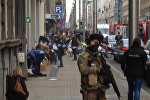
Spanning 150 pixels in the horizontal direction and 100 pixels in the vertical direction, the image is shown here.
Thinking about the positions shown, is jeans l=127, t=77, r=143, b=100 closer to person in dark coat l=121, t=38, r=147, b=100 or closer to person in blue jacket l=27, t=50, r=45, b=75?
person in dark coat l=121, t=38, r=147, b=100

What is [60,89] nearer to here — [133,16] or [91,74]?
[133,16]

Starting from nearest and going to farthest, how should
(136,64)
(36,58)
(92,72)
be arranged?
(92,72) → (136,64) → (36,58)

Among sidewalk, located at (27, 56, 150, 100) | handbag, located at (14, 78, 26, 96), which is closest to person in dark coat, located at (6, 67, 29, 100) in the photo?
handbag, located at (14, 78, 26, 96)

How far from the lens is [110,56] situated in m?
29.3

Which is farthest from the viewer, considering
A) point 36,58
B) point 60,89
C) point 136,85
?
point 36,58

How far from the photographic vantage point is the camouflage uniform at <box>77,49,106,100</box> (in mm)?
6270

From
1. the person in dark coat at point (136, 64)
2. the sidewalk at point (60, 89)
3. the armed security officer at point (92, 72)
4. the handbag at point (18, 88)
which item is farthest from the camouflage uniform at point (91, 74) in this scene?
the sidewalk at point (60, 89)

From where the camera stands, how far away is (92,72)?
6246 mm

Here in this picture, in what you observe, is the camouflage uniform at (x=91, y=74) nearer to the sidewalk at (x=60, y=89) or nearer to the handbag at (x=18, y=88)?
the handbag at (x=18, y=88)

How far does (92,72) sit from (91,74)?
0.05 metres

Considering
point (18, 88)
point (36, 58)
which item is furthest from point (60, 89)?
point (18, 88)

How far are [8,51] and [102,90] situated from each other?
16.4 feet

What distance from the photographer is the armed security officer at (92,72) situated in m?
6.29

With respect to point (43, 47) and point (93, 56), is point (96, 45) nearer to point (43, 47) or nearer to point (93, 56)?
point (93, 56)
